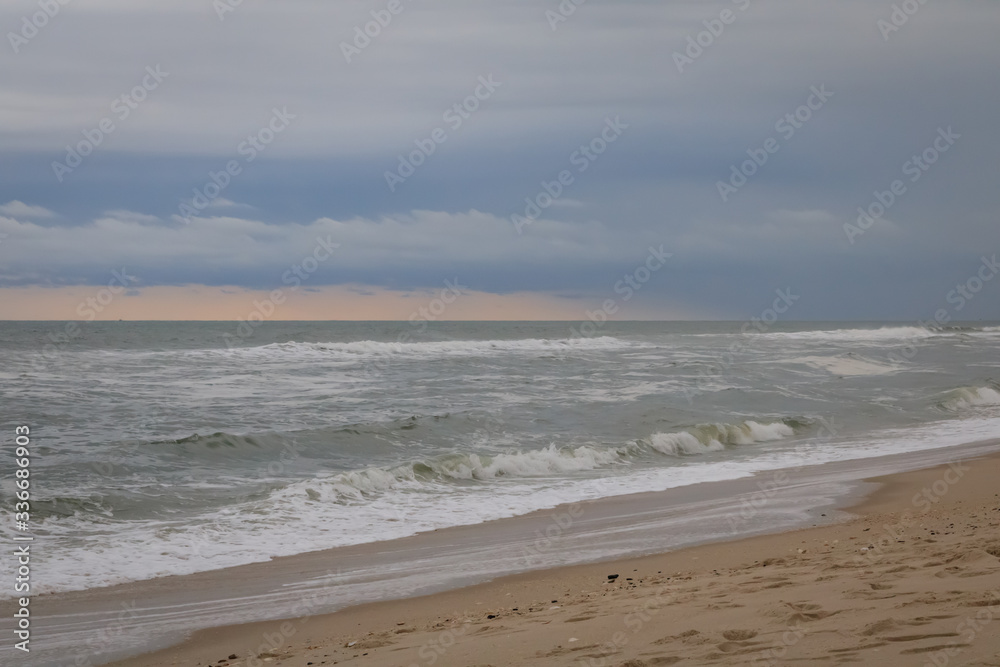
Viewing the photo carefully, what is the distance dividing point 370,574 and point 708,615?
3762 mm

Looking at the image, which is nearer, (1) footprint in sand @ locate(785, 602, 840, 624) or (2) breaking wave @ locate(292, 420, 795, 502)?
(1) footprint in sand @ locate(785, 602, 840, 624)

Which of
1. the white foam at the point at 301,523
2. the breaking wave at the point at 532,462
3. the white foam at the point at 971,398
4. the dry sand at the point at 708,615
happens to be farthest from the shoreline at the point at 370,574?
the white foam at the point at 971,398

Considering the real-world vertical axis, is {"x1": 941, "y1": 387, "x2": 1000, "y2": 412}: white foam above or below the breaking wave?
below

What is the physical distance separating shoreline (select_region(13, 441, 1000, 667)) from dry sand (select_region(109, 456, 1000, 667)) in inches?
7.2

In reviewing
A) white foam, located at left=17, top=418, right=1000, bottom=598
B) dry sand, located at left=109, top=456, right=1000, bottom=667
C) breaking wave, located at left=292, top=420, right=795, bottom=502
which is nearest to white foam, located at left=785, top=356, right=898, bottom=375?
A: breaking wave, located at left=292, top=420, right=795, bottom=502

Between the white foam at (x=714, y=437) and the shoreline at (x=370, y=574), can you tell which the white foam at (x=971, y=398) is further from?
the shoreline at (x=370, y=574)

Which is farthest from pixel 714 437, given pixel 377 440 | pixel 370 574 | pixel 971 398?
pixel 370 574

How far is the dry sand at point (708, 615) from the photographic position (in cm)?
394

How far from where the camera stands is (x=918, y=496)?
10234 mm

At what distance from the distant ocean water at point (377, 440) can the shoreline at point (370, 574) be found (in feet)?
1.54

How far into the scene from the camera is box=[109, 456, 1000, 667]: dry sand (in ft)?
12.9

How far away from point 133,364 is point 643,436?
80.4 ft

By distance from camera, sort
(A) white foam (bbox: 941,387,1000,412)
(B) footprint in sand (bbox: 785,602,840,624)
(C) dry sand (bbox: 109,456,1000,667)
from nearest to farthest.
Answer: (C) dry sand (bbox: 109,456,1000,667) < (B) footprint in sand (bbox: 785,602,840,624) < (A) white foam (bbox: 941,387,1000,412)

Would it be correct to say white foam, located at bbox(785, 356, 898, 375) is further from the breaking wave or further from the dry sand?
the dry sand
